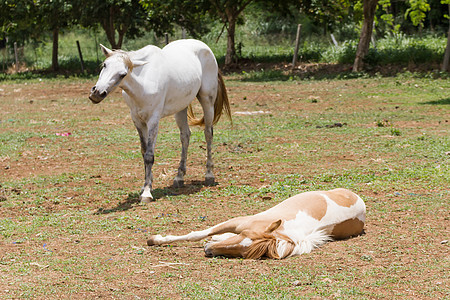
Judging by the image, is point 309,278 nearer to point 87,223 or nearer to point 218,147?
point 87,223

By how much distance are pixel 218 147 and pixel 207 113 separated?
2171mm

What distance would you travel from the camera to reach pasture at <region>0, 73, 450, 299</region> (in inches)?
181

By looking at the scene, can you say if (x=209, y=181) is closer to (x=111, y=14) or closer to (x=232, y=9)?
(x=232, y=9)

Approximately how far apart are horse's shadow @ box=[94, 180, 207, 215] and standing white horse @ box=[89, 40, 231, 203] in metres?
0.13

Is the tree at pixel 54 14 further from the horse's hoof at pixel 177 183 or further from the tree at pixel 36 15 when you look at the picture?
the horse's hoof at pixel 177 183

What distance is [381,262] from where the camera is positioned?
16.3 ft

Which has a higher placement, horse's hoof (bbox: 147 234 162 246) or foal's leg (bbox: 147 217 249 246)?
foal's leg (bbox: 147 217 249 246)

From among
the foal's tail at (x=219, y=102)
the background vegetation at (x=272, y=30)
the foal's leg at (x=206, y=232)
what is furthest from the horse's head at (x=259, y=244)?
the background vegetation at (x=272, y=30)

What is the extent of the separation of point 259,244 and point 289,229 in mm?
312

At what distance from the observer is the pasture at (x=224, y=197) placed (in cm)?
459

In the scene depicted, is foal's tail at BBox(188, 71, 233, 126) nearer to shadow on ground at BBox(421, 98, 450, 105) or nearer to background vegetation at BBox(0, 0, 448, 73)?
shadow on ground at BBox(421, 98, 450, 105)

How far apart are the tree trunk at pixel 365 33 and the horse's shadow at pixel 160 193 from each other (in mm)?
16131

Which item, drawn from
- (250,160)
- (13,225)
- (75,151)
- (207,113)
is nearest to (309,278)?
(13,225)

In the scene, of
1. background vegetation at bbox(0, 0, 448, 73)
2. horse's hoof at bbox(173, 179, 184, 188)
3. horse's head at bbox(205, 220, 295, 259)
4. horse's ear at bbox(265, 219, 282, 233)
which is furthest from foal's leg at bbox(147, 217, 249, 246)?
background vegetation at bbox(0, 0, 448, 73)
